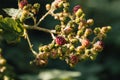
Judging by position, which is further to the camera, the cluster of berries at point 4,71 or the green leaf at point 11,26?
the cluster of berries at point 4,71

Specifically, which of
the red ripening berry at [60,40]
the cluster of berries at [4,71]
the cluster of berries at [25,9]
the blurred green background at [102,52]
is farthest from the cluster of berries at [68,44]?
the blurred green background at [102,52]

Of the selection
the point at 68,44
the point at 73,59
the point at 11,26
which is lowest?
the point at 73,59

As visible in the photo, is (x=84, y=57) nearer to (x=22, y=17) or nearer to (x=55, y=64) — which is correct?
(x=22, y=17)

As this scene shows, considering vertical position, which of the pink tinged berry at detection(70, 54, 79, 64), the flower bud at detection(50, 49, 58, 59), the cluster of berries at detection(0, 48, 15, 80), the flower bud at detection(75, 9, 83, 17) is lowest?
the pink tinged berry at detection(70, 54, 79, 64)

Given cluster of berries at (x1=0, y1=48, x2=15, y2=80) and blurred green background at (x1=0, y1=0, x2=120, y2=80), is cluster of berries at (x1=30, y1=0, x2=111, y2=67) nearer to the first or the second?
cluster of berries at (x1=0, y1=48, x2=15, y2=80)

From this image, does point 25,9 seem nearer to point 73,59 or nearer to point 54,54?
point 54,54

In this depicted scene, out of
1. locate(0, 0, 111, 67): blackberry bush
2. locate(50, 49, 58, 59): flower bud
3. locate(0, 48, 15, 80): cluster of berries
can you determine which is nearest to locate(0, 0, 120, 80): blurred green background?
locate(0, 48, 15, 80): cluster of berries

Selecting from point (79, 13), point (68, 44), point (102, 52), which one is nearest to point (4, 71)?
point (68, 44)

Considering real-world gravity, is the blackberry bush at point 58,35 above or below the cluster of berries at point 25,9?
below

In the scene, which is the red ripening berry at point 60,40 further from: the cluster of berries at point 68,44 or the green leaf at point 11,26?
the green leaf at point 11,26

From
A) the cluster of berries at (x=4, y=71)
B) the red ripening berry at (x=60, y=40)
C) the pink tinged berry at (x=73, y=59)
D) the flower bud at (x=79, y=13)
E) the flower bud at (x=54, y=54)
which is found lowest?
the pink tinged berry at (x=73, y=59)

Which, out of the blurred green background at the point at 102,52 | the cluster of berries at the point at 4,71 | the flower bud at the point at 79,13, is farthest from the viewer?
the blurred green background at the point at 102,52

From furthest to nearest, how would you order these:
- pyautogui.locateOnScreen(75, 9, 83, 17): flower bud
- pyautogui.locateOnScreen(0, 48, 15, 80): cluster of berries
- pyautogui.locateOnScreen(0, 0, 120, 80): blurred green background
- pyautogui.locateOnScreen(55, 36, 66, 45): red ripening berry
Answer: pyautogui.locateOnScreen(0, 0, 120, 80): blurred green background < pyautogui.locateOnScreen(0, 48, 15, 80): cluster of berries < pyautogui.locateOnScreen(75, 9, 83, 17): flower bud < pyautogui.locateOnScreen(55, 36, 66, 45): red ripening berry
